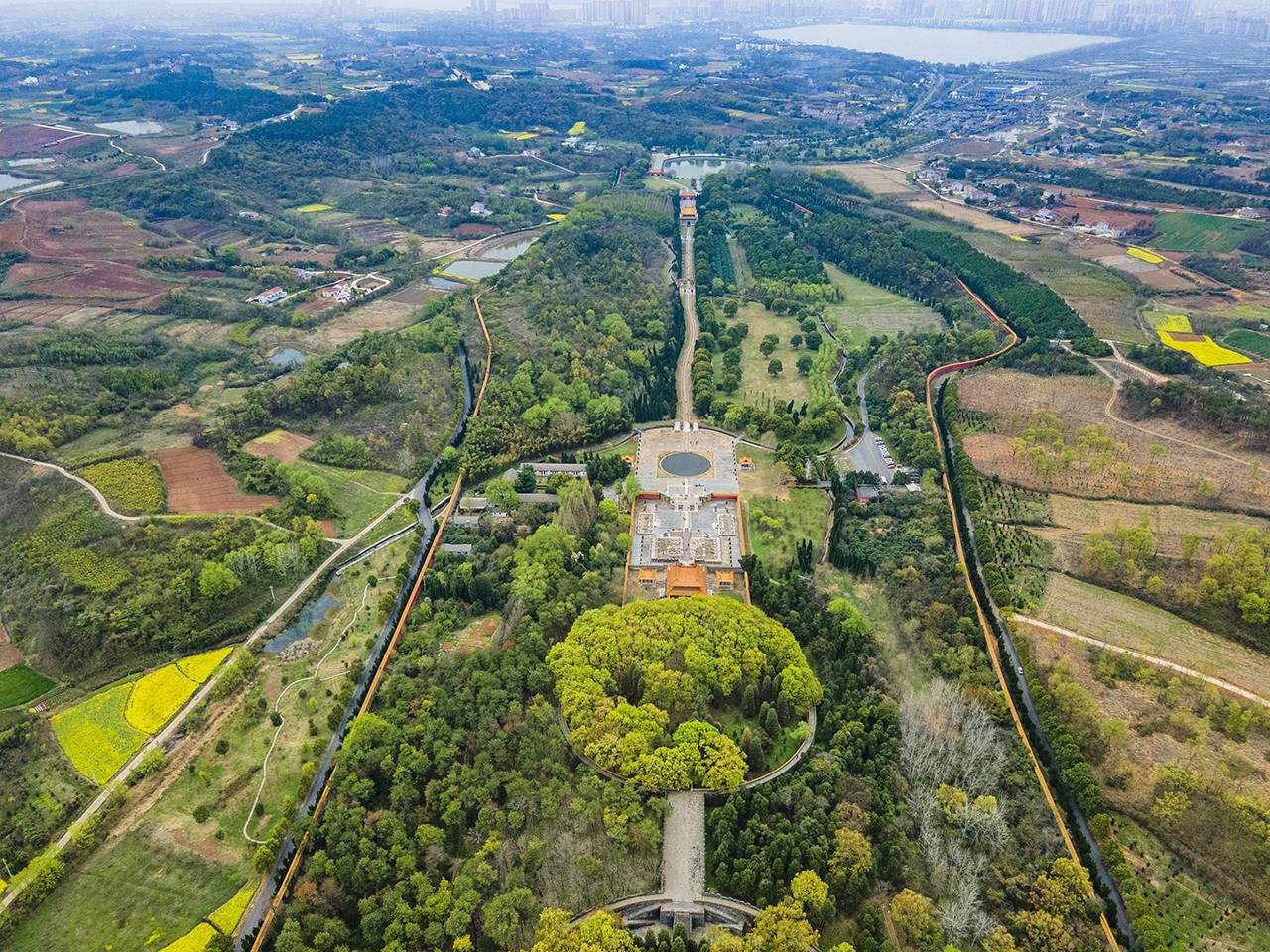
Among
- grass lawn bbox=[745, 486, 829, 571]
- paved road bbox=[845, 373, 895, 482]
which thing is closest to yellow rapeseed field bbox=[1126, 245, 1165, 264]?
paved road bbox=[845, 373, 895, 482]

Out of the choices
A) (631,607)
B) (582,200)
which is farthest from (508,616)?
(582,200)

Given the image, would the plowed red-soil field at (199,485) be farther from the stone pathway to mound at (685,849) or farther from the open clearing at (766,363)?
the open clearing at (766,363)

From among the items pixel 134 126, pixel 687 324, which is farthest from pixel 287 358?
pixel 134 126

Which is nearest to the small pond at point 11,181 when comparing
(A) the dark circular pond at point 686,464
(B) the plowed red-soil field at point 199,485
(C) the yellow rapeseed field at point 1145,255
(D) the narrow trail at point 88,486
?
(D) the narrow trail at point 88,486

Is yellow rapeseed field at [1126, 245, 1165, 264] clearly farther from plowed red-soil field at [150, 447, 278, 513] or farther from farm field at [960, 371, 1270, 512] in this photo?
plowed red-soil field at [150, 447, 278, 513]

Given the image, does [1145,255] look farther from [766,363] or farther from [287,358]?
[287,358]
